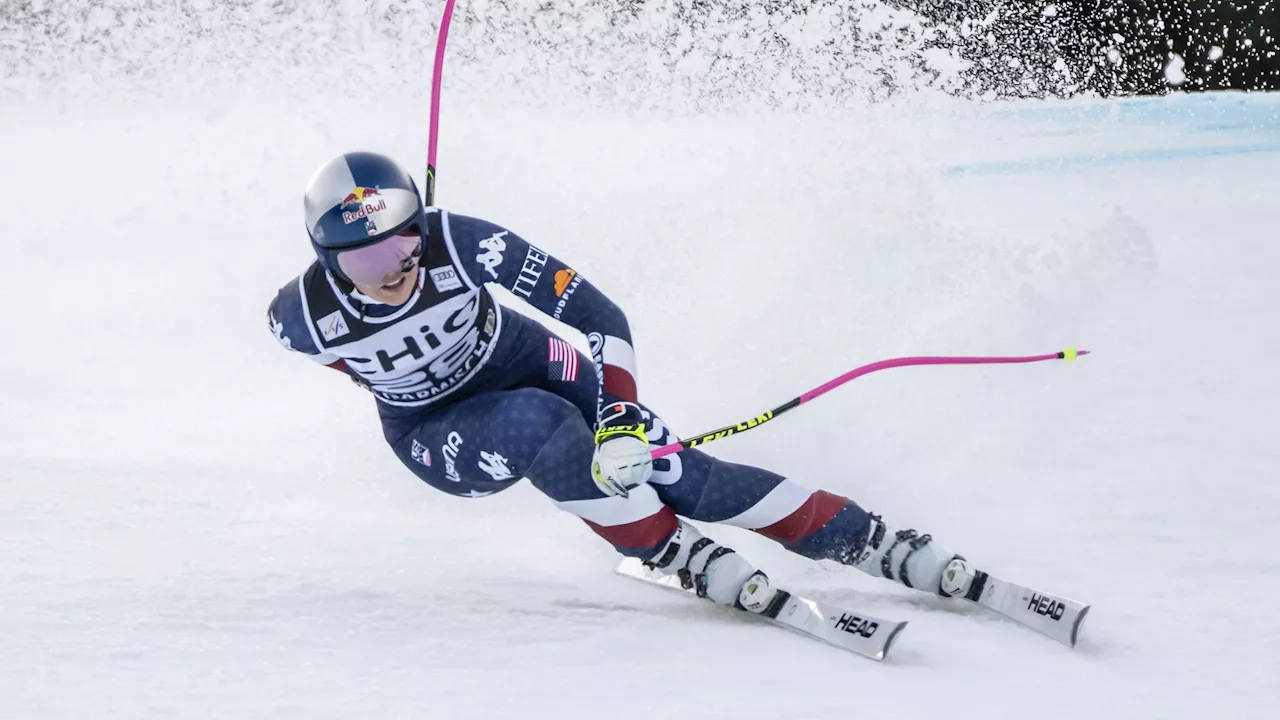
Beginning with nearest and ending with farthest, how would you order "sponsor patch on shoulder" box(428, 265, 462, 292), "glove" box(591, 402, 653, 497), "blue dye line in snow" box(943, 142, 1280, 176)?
"glove" box(591, 402, 653, 497) → "sponsor patch on shoulder" box(428, 265, 462, 292) → "blue dye line in snow" box(943, 142, 1280, 176)

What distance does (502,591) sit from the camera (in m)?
2.56

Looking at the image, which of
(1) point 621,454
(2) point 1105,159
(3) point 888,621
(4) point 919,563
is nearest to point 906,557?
(4) point 919,563

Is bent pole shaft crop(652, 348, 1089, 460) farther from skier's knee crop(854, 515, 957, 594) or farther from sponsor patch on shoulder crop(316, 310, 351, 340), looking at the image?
sponsor patch on shoulder crop(316, 310, 351, 340)

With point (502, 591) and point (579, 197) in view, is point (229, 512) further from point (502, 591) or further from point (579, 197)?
point (579, 197)

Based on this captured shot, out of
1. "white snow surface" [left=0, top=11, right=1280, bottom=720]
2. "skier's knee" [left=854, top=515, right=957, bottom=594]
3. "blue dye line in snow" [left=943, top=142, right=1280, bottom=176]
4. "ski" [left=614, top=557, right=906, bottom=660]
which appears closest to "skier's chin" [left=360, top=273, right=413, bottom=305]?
"white snow surface" [left=0, top=11, right=1280, bottom=720]

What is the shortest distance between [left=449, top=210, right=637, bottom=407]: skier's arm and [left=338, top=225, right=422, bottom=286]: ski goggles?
0.14 meters

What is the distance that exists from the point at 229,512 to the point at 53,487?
0.56 meters

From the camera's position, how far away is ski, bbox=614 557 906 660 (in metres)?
2.14

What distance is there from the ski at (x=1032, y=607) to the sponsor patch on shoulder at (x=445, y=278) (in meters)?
1.19

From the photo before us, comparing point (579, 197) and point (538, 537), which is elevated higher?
point (579, 197)

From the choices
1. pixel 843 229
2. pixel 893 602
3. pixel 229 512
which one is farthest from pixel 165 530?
pixel 843 229

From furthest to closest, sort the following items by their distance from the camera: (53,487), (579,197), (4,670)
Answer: (579,197), (53,487), (4,670)

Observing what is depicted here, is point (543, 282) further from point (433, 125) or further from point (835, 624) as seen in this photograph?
point (835, 624)

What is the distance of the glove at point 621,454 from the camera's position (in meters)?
2.03
